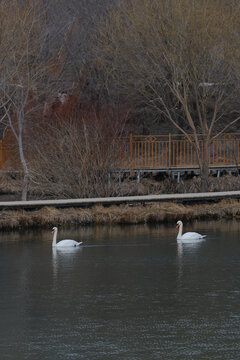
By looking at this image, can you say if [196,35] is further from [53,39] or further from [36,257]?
[53,39]

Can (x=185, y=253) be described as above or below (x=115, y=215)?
below

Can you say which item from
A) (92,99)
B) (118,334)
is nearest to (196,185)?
(92,99)

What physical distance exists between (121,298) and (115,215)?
1083cm

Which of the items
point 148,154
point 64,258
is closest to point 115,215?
point 64,258

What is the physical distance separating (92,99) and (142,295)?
3161 cm

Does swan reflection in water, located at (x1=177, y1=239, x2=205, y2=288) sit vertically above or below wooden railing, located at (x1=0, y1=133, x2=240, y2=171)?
below

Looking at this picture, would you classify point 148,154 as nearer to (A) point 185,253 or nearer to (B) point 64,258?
(A) point 185,253

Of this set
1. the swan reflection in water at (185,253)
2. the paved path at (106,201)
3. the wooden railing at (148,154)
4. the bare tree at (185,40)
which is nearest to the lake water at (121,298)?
the swan reflection in water at (185,253)

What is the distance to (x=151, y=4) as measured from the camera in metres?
30.3

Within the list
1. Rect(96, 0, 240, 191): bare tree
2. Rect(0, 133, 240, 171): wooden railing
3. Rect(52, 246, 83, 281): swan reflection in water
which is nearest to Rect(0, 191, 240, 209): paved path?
Rect(0, 133, 240, 171): wooden railing

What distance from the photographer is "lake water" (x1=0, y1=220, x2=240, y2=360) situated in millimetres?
12023

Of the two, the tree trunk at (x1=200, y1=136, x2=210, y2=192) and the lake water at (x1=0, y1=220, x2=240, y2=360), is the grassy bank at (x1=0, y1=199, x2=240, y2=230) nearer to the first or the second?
the lake water at (x1=0, y1=220, x2=240, y2=360)

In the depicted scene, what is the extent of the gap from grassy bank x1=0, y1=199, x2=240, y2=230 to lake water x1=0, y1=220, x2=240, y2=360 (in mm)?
2336

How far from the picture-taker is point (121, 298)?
15016mm
